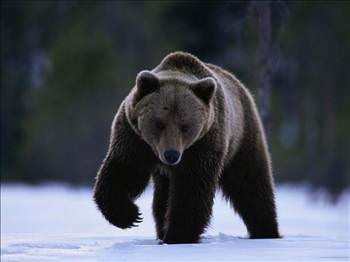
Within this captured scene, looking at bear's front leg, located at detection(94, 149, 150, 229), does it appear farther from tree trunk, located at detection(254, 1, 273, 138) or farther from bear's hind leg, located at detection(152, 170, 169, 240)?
tree trunk, located at detection(254, 1, 273, 138)

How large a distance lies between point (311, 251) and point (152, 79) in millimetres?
1689

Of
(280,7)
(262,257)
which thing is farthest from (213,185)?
(280,7)

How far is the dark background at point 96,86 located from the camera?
32156 mm

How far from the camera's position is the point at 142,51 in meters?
39.5

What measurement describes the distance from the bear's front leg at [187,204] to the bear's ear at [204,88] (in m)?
0.51

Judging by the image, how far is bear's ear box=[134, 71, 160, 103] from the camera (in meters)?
7.05

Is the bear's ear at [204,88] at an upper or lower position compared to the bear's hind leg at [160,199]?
upper

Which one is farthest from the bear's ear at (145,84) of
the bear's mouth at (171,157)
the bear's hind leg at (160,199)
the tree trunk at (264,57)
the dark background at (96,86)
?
the dark background at (96,86)

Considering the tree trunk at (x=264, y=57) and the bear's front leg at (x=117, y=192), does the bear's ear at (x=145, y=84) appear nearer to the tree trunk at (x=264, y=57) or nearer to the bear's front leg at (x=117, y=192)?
the bear's front leg at (x=117, y=192)

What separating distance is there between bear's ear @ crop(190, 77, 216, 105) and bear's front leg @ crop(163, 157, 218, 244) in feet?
1.69

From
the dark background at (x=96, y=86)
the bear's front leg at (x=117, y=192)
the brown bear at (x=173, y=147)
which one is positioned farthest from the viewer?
the dark background at (x=96, y=86)

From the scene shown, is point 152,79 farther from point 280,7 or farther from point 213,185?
point 280,7

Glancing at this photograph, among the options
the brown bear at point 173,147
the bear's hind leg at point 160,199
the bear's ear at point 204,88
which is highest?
the bear's ear at point 204,88

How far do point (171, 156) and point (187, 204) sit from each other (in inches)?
25.4
